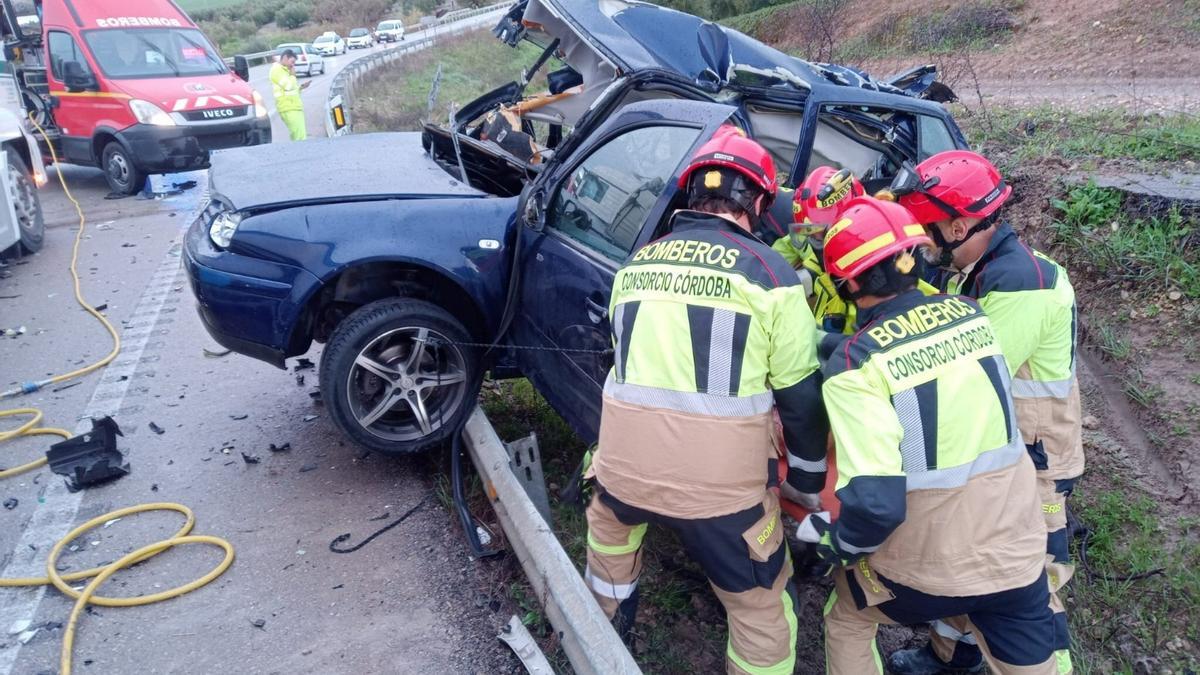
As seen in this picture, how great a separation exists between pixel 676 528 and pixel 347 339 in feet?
6.55

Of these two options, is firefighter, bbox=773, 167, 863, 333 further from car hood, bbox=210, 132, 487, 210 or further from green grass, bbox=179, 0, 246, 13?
green grass, bbox=179, 0, 246, 13

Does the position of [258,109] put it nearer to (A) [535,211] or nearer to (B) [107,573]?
(A) [535,211]

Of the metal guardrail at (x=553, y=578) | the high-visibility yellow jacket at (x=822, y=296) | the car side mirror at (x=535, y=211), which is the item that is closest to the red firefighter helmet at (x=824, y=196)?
the high-visibility yellow jacket at (x=822, y=296)

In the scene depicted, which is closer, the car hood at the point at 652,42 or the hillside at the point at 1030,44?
the car hood at the point at 652,42

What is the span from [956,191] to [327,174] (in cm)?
308

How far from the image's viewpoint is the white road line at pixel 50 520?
323 cm

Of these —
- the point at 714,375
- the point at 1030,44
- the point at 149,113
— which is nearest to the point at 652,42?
the point at 714,375

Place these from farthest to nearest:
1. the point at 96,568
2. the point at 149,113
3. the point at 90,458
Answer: the point at 149,113
the point at 90,458
the point at 96,568

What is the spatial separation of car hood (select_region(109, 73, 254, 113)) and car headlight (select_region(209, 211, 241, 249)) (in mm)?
7616

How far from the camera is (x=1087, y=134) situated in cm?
718

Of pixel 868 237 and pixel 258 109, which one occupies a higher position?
pixel 868 237

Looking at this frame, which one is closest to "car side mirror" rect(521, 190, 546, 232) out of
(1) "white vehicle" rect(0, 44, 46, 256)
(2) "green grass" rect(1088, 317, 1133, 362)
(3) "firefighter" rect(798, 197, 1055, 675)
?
(3) "firefighter" rect(798, 197, 1055, 675)

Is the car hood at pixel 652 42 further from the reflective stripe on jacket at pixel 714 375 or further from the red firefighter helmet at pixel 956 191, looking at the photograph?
the reflective stripe on jacket at pixel 714 375

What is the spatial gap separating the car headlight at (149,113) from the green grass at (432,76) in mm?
3519
